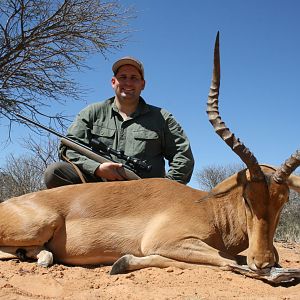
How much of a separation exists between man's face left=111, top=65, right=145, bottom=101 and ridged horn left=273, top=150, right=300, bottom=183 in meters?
2.89

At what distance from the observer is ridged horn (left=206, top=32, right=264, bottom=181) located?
424 centimetres

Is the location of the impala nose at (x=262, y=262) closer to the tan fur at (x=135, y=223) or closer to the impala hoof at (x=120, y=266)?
the tan fur at (x=135, y=223)

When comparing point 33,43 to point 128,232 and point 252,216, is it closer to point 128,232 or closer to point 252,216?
point 128,232

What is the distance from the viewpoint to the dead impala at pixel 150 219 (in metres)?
4.29

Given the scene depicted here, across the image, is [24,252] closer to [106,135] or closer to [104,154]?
[104,154]

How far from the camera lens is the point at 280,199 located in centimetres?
408

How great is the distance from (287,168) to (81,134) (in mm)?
3113

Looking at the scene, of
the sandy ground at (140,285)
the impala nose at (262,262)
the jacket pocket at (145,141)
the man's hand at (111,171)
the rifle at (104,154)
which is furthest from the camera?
the jacket pocket at (145,141)

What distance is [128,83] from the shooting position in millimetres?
6586

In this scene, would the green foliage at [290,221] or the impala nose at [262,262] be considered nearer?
the impala nose at [262,262]

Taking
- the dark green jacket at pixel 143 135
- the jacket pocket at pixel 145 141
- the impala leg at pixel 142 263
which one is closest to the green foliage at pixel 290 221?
the dark green jacket at pixel 143 135

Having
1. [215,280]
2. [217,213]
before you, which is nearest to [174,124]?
[217,213]

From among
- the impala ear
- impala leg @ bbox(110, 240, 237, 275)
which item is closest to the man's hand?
impala leg @ bbox(110, 240, 237, 275)

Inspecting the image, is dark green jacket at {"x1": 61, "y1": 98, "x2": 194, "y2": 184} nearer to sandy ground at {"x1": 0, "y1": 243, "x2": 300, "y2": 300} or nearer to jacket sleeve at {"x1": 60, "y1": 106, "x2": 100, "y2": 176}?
jacket sleeve at {"x1": 60, "y1": 106, "x2": 100, "y2": 176}
